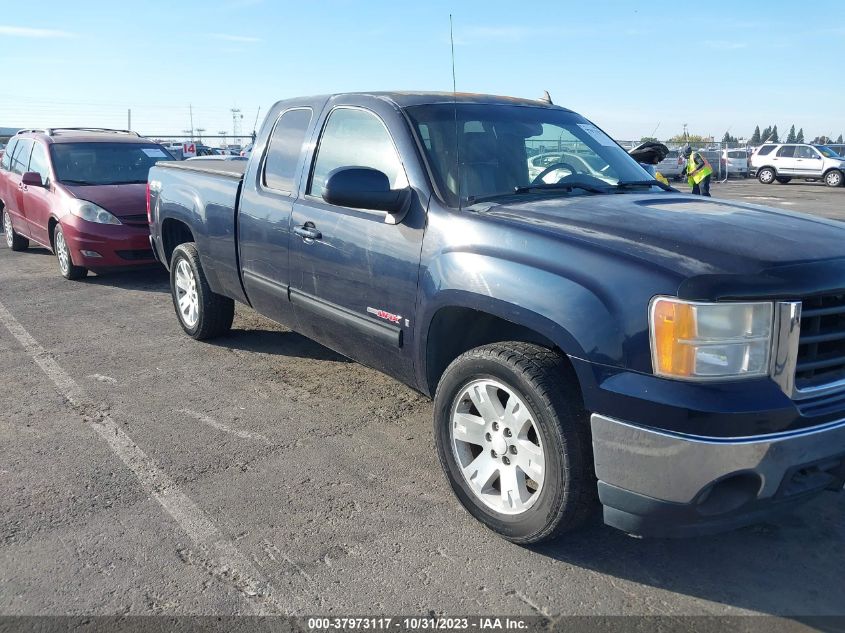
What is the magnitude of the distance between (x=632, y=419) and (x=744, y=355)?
0.43 metres

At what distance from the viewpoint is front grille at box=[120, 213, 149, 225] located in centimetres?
846

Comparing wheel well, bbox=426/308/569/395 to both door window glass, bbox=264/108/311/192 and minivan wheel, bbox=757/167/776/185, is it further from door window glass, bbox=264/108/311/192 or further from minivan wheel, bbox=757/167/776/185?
minivan wheel, bbox=757/167/776/185

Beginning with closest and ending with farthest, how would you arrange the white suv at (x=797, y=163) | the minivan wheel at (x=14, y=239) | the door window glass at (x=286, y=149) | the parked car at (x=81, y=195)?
the door window glass at (x=286, y=149) → the parked car at (x=81, y=195) → the minivan wheel at (x=14, y=239) → the white suv at (x=797, y=163)

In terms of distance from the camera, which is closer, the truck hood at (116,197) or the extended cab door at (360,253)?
the extended cab door at (360,253)

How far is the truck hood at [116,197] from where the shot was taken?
27.9ft

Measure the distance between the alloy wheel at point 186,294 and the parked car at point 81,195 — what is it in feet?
7.83

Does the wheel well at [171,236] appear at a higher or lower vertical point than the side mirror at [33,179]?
lower

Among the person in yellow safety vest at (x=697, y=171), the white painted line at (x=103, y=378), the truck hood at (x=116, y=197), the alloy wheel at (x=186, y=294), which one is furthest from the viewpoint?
the person in yellow safety vest at (x=697, y=171)

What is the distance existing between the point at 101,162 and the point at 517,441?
7993 millimetres

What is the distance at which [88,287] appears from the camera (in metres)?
8.52

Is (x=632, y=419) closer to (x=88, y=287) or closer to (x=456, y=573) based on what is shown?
(x=456, y=573)

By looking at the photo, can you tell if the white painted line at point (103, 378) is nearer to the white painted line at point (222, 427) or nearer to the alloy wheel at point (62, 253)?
the white painted line at point (222, 427)

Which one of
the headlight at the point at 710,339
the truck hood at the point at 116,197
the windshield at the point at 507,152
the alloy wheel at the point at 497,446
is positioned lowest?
the alloy wheel at the point at 497,446

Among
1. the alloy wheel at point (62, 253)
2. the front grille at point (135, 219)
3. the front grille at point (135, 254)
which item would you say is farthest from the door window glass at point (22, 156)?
the front grille at point (135, 254)
